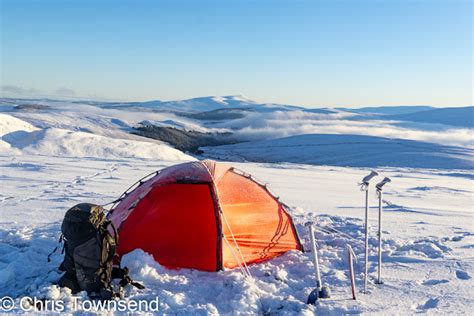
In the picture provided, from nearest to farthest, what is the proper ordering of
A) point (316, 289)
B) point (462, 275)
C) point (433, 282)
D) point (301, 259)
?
point (316, 289)
point (433, 282)
point (462, 275)
point (301, 259)

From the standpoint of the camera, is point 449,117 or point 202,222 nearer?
point 202,222

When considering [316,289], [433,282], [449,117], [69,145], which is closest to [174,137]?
[69,145]

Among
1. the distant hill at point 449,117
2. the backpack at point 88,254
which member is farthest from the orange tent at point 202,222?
the distant hill at point 449,117

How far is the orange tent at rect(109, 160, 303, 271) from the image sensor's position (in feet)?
20.0

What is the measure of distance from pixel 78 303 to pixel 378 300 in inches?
130

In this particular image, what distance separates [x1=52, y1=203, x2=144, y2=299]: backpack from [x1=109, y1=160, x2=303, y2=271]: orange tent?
42.0 inches

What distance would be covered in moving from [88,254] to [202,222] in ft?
5.65

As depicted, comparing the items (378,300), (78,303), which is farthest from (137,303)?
(378,300)

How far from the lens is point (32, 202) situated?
1002cm

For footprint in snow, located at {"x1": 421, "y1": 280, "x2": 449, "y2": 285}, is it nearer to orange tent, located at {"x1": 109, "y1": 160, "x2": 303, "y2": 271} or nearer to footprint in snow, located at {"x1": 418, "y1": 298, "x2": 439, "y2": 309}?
footprint in snow, located at {"x1": 418, "y1": 298, "x2": 439, "y2": 309}

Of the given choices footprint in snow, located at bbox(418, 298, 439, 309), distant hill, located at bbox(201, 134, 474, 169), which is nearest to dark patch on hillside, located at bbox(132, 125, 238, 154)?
distant hill, located at bbox(201, 134, 474, 169)

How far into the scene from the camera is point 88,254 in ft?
16.5

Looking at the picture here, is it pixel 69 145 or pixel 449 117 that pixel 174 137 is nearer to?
pixel 69 145

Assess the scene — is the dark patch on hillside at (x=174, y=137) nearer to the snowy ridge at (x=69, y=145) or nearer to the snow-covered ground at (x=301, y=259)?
the snowy ridge at (x=69, y=145)
